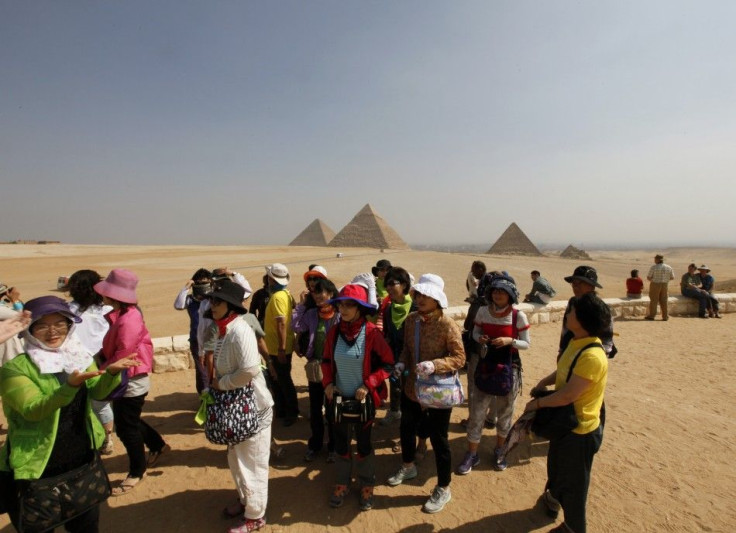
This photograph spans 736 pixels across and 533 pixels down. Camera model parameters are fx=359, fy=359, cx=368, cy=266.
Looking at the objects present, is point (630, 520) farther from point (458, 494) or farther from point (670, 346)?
point (670, 346)

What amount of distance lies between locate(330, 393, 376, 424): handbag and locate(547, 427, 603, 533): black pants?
45.0 inches

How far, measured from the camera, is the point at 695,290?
9008 mm

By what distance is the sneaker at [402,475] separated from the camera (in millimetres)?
2785

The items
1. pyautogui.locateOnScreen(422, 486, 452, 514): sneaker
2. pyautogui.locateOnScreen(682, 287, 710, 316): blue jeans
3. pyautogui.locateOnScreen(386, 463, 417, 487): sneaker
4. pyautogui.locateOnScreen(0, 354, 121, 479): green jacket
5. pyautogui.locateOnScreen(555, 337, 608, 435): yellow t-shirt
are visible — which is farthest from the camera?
pyautogui.locateOnScreen(682, 287, 710, 316): blue jeans

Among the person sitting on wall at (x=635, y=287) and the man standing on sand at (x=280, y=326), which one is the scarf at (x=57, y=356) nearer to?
the man standing on sand at (x=280, y=326)

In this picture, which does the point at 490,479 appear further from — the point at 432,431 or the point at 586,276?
the point at 586,276

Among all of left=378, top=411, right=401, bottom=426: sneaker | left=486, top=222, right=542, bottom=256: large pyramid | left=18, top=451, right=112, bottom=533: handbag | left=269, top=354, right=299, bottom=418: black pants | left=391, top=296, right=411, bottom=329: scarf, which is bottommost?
left=378, top=411, right=401, bottom=426: sneaker

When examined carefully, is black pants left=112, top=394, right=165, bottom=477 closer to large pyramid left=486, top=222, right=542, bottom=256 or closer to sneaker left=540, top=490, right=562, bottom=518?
sneaker left=540, top=490, right=562, bottom=518

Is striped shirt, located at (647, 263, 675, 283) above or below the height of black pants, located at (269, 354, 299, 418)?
above

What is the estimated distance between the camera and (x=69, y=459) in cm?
175

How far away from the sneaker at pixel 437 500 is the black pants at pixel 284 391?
1672 millimetres

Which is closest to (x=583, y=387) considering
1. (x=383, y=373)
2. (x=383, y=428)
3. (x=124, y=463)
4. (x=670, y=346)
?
(x=383, y=373)

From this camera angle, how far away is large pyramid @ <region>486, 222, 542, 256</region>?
42688 mm

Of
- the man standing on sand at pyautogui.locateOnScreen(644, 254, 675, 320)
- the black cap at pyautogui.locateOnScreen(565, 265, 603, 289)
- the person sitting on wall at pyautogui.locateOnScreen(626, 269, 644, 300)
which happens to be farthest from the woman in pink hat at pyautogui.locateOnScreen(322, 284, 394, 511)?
the person sitting on wall at pyautogui.locateOnScreen(626, 269, 644, 300)
